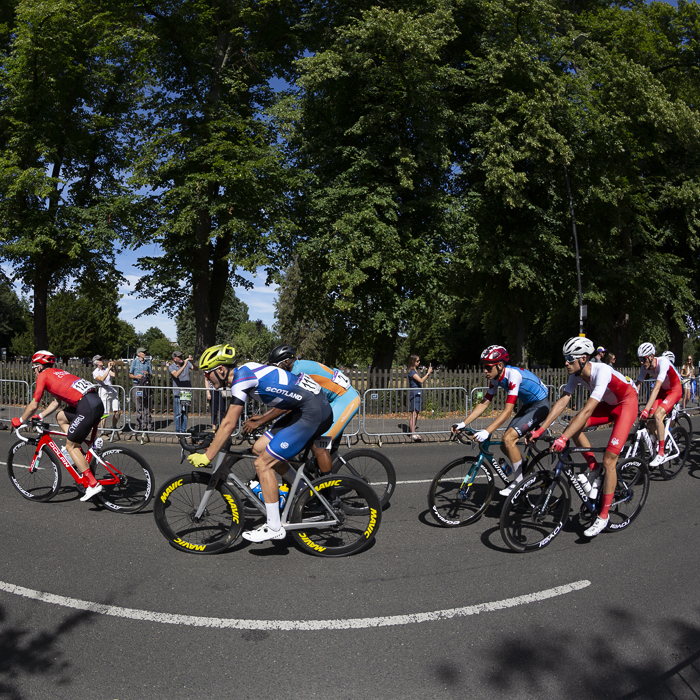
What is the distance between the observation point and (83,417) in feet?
20.6

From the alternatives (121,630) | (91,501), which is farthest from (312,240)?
(121,630)

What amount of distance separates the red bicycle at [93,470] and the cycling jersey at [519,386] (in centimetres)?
397

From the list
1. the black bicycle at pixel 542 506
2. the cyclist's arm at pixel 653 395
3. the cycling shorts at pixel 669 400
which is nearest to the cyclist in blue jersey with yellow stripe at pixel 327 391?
the black bicycle at pixel 542 506

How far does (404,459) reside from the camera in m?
10.2

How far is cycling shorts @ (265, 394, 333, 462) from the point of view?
4875mm

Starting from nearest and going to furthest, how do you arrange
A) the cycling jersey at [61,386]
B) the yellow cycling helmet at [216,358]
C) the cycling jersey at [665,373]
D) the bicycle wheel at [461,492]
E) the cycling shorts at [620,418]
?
the yellow cycling helmet at [216,358]
the cycling shorts at [620,418]
the bicycle wheel at [461,492]
the cycling jersey at [61,386]
the cycling jersey at [665,373]

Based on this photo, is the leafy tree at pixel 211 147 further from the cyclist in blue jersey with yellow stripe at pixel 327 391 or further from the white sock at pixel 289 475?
the white sock at pixel 289 475

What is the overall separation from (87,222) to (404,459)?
1640 centimetres

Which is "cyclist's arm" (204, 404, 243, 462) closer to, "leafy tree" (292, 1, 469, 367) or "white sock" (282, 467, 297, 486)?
"white sock" (282, 467, 297, 486)

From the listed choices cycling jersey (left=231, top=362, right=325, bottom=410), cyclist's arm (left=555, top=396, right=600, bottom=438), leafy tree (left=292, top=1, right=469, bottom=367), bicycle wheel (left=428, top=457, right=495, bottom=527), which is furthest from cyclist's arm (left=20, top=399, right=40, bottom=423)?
leafy tree (left=292, top=1, right=469, bottom=367)

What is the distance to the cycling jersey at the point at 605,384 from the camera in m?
5.50

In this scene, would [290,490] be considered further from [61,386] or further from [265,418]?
[61,386]

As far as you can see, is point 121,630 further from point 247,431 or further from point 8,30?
point 8,30

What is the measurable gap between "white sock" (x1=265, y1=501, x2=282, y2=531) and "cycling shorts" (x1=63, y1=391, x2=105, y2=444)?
266 cm
